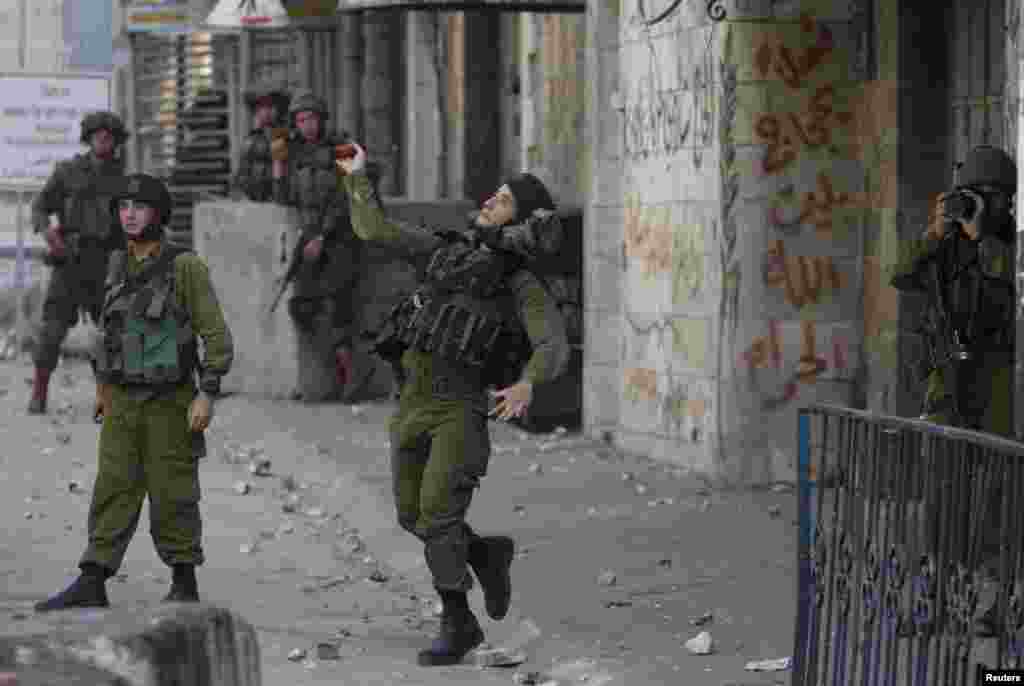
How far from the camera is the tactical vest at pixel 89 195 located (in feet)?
54.0

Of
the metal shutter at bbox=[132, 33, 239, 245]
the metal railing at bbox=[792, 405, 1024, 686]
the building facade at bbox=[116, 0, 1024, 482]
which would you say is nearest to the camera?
the metal railing at bbox=[792, 405, 1024, 686]

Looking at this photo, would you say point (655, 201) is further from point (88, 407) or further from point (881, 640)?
point (881, 640)

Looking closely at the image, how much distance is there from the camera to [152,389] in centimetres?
925

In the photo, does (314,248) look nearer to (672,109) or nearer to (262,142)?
(262,142)

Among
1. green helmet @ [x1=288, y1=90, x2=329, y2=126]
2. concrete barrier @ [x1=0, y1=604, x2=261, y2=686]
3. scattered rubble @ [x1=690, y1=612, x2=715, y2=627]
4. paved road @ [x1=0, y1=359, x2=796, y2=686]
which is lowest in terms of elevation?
paved road @ [x1=0, y1=359, x2=796, y2=686]

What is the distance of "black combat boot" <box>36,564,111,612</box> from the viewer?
29.6 feet

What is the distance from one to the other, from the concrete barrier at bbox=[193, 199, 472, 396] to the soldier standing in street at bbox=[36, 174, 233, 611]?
7.78 m

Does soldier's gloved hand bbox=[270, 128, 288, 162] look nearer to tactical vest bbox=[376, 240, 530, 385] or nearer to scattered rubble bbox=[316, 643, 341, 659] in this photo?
tactical vest bbox=[376, 240, 530, 385]

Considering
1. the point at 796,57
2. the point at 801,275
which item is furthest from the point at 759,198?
the point at 796,57

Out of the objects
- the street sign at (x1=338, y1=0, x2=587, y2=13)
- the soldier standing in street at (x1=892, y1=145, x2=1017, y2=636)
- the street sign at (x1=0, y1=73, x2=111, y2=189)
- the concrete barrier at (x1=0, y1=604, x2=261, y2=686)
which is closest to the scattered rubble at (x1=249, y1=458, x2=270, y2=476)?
the street sign at (x1=338, y1=0, x2=587, y2=13)

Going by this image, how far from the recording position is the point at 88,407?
17.5 meters

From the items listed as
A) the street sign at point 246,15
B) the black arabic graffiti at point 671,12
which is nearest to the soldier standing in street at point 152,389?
the black arabic graffiti at point 671,12

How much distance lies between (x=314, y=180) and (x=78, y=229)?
1564 mm

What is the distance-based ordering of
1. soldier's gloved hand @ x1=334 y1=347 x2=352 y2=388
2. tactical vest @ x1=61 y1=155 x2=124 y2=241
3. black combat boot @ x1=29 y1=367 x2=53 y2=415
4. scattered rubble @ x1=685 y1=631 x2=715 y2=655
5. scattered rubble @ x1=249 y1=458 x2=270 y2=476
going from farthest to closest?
soldier's gloved hand @ x1=334 y1=347 x2=352 y2=388, black combat boot @ x1=29 y1=367 x2=53 y2=415, tactical vest @ x1=61 y1=155 x2=124 y2=241, scattered rubble @ x1=249 y1=458 x2=270 y2=476, scattered rubble @ x1=685 y1=631 x2=715 y2=655
